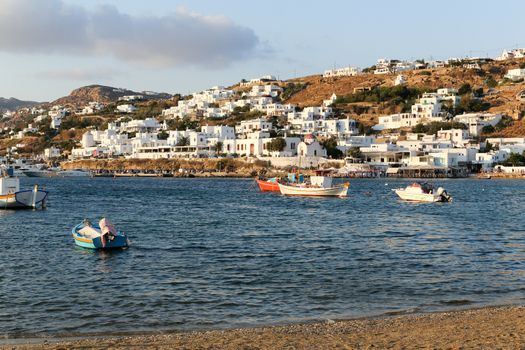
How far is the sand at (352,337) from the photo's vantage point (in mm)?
11992

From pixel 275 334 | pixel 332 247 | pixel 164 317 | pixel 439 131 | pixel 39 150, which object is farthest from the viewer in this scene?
pixel 39 150

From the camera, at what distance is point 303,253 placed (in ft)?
83.8

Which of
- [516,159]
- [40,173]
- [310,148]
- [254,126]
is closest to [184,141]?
[254,126]

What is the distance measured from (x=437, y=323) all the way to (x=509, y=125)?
13520 cm

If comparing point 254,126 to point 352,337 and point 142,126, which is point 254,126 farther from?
point 352,337

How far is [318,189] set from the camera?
62.5 meters

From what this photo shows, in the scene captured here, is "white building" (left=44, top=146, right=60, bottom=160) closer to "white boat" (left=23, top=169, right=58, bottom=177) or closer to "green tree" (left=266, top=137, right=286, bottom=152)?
"white boat" (left=23, top=169, right=58, bottom=177)

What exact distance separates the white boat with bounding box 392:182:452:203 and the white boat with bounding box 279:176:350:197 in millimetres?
5794

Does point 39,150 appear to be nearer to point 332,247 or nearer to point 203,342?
point 332,247

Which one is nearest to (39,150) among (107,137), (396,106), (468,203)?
(107,137)

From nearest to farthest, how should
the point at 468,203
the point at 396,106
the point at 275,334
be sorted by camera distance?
1. the point at 275,334
2. the point at 468,203
3. the point at 396,106

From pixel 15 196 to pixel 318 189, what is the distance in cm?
2863

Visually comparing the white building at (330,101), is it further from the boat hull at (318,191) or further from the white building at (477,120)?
the boat hull at (318,191)

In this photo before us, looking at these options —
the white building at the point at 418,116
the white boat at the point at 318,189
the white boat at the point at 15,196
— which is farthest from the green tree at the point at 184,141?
the white boat at the point at 15,196
